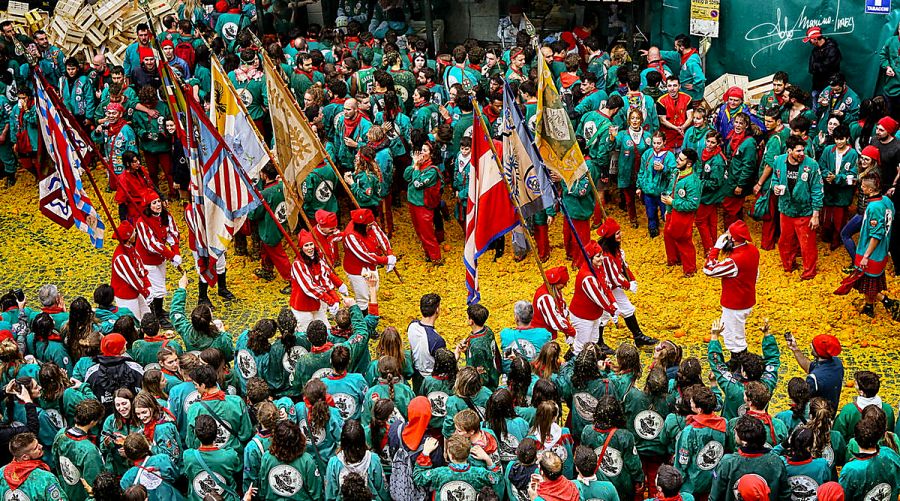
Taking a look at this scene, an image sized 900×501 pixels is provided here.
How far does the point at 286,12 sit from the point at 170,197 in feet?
17.1

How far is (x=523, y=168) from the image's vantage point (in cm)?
1334

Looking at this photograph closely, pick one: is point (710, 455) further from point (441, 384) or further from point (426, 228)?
point (426, 228)

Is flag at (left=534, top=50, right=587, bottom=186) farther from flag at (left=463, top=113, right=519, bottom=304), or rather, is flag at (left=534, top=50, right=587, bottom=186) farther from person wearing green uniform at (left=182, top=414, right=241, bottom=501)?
person wearing green uniform at (left=182, top=414, right=241, bottom=501)

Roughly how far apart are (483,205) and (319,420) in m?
3.64

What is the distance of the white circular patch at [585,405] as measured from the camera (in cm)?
1054

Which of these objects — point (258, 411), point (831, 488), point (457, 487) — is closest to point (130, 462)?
point (258, 411)

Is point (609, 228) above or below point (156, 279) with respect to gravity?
above

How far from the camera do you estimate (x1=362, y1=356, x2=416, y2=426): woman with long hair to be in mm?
10539

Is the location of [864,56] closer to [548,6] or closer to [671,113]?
[671,113]

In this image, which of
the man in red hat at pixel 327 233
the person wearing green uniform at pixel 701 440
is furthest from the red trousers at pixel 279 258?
the person wearing green uniform at pixel 701 440

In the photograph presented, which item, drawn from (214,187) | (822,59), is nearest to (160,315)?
(214,187)

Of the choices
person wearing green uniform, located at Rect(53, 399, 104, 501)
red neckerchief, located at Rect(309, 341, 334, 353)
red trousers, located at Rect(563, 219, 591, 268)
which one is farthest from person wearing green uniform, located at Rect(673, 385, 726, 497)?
red trousers, located at Rect(563, 219, 591, 268)
